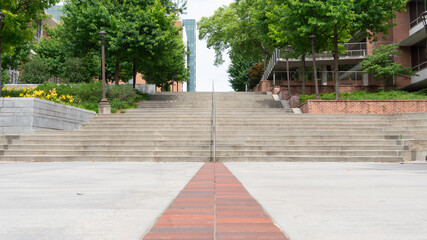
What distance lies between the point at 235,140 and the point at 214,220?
11077 millimetres

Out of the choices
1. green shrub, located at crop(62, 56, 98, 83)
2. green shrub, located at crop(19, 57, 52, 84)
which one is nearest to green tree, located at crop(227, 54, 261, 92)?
green shrub, located at crop(62, 56, 98, 83)

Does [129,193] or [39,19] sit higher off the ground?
[39,19]

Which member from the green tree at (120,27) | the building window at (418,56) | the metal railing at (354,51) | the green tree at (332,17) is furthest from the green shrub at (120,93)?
the building window at (418,56)

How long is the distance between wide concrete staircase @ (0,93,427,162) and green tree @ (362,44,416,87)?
45.6 ft

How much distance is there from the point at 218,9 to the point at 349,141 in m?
35.5

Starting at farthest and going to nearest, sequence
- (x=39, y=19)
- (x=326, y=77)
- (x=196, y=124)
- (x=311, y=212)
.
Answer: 1. (x=326, y=77)
2. (x=39, y=19)
3. (x=196, y=124)
4. (x=311, y=212)

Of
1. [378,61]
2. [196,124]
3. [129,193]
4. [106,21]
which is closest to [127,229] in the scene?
[129,193]

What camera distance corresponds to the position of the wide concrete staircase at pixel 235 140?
→ 41.4ft

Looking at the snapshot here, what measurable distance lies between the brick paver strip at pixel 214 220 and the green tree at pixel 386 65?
96.5 feet

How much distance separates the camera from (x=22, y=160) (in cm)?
1288

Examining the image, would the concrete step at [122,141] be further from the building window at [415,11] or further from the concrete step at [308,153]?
the building window at [415,11]

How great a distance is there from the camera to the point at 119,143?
14.0 meters

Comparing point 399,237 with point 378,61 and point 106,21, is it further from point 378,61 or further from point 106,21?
point 378,61

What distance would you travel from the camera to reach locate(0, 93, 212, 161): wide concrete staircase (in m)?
12.7
